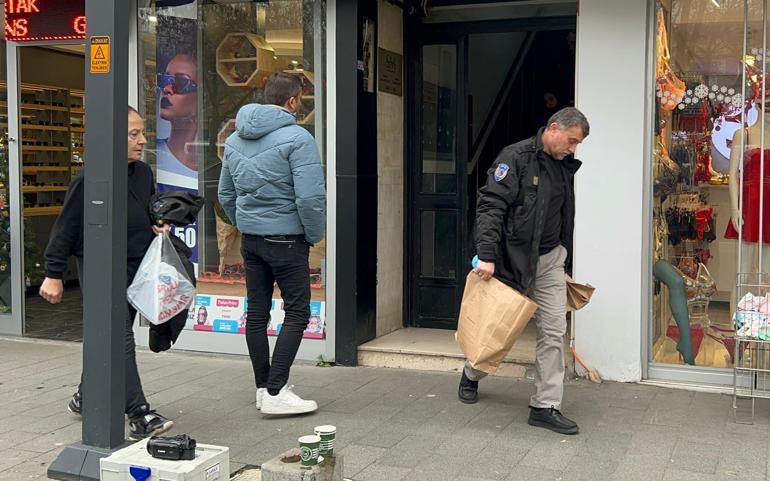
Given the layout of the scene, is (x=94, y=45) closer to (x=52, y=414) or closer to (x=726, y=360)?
(x=52, y=414)

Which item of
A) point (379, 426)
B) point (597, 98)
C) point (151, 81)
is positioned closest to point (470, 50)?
point (597, 98)

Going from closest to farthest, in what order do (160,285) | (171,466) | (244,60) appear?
1. (171,466)
2. (160,285)
3. (244,60)

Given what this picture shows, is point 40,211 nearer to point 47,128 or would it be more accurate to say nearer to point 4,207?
point 47,128

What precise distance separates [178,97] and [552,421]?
4058 mm

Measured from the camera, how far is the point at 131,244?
504 cm

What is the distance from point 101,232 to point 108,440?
1.02 meters

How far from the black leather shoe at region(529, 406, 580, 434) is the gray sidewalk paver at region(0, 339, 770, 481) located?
0.18 ft

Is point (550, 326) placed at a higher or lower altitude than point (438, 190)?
lower

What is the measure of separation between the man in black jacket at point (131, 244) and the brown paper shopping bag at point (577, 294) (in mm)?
2392

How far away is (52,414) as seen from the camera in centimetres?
562

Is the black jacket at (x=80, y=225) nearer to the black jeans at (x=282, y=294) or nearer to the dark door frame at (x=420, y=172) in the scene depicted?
the black jeans at (x=282, y=294)

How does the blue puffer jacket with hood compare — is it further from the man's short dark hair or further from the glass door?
the glass door

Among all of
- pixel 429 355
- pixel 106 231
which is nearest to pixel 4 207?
pixel 429 355

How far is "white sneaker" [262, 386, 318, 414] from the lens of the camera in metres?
5.35
